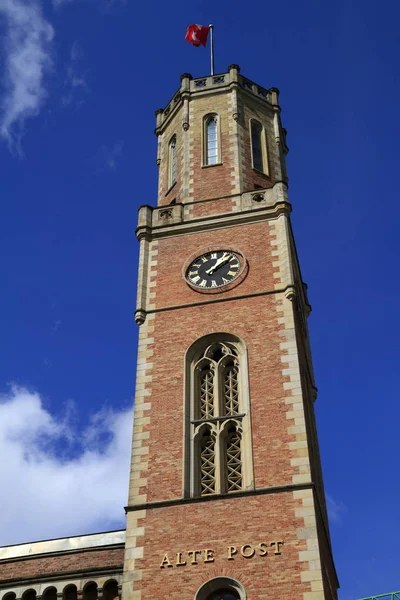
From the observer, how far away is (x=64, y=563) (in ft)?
76.2

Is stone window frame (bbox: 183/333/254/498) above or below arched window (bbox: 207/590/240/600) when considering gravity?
above

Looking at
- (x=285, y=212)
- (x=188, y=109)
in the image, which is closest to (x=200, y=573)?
(x=285, y=212)

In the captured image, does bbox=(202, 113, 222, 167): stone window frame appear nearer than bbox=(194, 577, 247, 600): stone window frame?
No

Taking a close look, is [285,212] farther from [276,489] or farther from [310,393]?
[276,489]

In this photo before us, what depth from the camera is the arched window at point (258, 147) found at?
33281 mm

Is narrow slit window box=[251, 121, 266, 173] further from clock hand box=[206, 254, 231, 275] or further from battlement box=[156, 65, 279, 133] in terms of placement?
clock hand box=[206, 254, 231, 275]

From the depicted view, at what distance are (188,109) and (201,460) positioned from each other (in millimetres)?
16580

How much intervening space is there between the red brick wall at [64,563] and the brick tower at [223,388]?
3.61 ft

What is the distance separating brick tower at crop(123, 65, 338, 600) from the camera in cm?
2127

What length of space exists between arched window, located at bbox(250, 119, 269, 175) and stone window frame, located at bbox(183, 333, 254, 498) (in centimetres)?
957

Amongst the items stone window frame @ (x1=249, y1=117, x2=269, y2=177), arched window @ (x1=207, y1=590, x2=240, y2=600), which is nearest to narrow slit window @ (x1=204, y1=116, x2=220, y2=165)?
stone window frame @ (x1=249, y1=117, x2=269, y2=177)

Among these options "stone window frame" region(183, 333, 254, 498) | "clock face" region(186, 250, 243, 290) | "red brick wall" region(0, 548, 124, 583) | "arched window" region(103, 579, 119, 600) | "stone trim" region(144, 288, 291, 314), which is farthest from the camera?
"clock face" region(186, 250, 243, 290)

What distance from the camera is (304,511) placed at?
70.8 feet

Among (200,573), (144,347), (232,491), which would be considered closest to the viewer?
(200,573)
